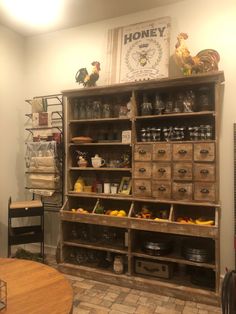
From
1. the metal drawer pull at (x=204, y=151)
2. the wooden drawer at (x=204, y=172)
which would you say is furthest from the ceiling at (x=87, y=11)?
the wooden drawer at (x=204, y=172)

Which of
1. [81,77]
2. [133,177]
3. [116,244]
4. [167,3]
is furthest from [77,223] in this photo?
[167,3]

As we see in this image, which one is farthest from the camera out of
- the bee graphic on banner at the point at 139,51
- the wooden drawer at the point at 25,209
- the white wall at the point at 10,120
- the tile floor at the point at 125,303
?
the white wall at the point at 10,120

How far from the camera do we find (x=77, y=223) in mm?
3287

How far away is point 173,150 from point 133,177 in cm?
49

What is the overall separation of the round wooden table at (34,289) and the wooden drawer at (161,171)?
1372 millimetres

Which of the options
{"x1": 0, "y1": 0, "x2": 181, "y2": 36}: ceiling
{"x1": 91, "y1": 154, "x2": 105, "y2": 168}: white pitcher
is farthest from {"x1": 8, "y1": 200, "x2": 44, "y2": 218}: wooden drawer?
{"x1": 0, "y1": 0, "x2": 181, "y2": 36}: ceiling

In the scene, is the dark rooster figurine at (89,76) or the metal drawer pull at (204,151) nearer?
the metal drawer pull at (204,151)

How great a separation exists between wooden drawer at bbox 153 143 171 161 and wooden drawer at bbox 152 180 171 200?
9.3 inches

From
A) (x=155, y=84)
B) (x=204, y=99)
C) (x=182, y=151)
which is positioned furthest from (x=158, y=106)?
(x=182, y=151)

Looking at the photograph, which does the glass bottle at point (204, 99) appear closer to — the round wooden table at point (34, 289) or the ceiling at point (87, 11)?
the ceiling at point (87, 11)

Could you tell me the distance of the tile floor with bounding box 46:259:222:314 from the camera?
2.29m

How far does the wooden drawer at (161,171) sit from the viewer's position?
265cm

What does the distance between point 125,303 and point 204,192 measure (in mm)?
1216

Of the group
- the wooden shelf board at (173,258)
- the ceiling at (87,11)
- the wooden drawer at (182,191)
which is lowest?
the wooden shelf board at (173,258)
